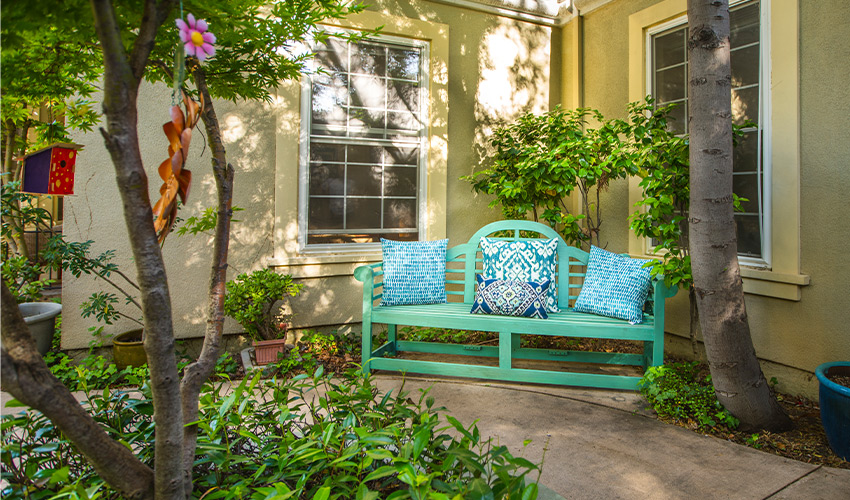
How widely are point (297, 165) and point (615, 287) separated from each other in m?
2.63

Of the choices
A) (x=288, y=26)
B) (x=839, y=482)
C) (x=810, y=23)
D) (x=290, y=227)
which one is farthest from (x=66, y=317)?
(x=810, y=23)

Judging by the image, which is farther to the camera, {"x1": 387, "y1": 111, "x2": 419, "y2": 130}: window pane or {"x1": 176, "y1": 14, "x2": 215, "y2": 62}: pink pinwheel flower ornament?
{"x1": 387, "y1": 111, "x2": 419, "y2": 130}: window pane

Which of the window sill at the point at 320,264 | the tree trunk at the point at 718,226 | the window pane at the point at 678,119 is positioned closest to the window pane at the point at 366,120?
the window sill at the point at 320,264

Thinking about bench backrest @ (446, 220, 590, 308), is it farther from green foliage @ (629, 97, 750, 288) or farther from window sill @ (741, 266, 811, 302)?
window sill @ (741, 266, 811, 302)

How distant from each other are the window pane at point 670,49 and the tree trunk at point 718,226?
161 centimetres

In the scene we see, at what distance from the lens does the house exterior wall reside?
390 centimetres

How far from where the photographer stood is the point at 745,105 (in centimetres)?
379

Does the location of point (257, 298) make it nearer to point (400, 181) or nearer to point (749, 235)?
point (400, 181)

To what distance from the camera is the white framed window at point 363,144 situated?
4523mm

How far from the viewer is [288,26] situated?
1.56 m

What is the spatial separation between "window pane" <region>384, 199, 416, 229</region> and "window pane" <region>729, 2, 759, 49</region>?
9.20 feet

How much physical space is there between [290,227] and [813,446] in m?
3.70

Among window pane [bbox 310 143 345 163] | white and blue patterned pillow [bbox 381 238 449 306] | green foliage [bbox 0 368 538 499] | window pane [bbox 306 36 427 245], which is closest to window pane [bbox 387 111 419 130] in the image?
window pane [bbox 306 36 427 245]

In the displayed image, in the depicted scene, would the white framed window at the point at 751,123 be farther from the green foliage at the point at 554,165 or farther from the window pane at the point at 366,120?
the window pane at the point at 366,120
